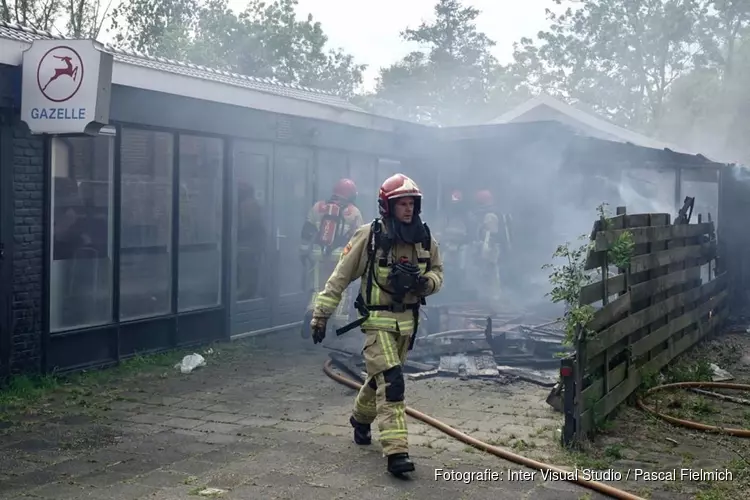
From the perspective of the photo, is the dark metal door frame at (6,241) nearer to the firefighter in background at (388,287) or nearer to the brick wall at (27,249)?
the brick wall at (27,249)

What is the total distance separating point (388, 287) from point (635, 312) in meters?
2.91

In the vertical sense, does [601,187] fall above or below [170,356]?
above

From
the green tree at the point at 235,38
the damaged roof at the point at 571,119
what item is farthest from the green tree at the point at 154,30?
the damaged roof at the point at 571,119

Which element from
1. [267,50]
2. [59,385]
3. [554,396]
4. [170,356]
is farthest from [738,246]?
[267,50]

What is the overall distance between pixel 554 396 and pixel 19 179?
5.53 meters

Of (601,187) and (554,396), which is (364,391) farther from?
(601,187)

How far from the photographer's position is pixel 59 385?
8.31 metres

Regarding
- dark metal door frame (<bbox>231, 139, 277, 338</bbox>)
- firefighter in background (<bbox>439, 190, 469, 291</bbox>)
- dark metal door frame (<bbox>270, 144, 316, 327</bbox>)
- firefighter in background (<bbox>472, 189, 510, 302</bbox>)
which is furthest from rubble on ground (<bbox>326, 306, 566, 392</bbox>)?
firefighter in background (<bbox>439, 190, 469, 291</bbox>)

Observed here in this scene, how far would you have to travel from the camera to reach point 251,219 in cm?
1184

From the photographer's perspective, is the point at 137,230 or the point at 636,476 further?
the point at 137,230

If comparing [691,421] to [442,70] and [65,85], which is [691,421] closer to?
[65,85]

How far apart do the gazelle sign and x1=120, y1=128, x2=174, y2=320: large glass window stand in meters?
1.56

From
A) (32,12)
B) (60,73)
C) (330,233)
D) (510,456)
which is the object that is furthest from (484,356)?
(32,12)

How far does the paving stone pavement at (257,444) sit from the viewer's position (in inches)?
206
